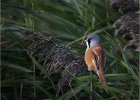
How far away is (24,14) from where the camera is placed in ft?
11.6

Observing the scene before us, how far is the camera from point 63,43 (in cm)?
291

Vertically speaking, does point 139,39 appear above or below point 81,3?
below

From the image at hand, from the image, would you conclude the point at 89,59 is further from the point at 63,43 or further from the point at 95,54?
the point at 63,43

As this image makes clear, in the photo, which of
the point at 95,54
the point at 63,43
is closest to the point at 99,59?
the point at 95,54

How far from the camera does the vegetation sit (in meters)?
2.75

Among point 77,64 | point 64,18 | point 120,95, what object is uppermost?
point 64,18

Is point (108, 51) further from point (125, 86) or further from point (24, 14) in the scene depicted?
point (24, 14)

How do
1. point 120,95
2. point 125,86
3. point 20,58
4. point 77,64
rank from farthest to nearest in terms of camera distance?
point 20,58, point 125,86, point 120,95, point 77,64

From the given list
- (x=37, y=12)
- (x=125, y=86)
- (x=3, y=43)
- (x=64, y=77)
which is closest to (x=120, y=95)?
(x=125, y=86)

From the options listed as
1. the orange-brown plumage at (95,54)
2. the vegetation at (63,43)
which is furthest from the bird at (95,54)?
the vegetation at (63,43)

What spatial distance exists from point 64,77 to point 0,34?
1.17 meters

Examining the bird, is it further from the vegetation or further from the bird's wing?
the vegetation

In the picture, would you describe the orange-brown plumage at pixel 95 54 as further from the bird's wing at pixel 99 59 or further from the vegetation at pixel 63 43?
the vegetation at pixel 63 43

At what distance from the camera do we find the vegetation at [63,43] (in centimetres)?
275
